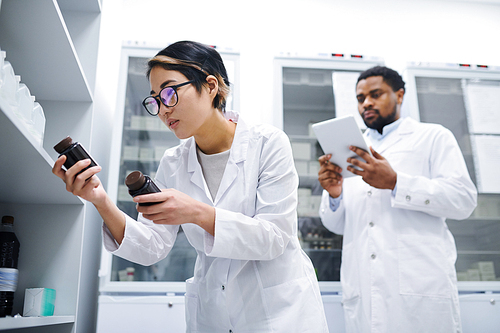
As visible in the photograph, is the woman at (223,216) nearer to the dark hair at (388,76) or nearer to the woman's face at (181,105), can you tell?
the woman's face at (181,105)

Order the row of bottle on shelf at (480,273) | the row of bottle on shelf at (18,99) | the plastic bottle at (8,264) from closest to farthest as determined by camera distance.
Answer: the row of bottle on shelf at (18,99), the plastic bottle at (8,264), the row of bottle on shelf at (480,273)

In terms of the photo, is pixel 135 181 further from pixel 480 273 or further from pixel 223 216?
pixel 480 273

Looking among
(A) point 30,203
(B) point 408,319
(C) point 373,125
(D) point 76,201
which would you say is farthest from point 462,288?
(A) point 30,203

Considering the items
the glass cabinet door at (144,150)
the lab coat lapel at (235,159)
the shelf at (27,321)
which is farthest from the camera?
the glass cabinet door at (144,150)

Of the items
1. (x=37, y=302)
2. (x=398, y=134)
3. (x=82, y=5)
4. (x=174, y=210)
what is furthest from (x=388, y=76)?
(x=37, y=302)

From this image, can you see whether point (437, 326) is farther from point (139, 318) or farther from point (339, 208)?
point (139, 318)

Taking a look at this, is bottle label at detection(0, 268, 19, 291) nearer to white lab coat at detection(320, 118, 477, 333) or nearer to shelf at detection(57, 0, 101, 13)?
shelf at detection(57, 0, 101, 13)

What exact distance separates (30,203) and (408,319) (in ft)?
5.22

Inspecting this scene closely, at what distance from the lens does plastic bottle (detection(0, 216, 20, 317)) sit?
125cm

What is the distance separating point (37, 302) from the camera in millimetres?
1355

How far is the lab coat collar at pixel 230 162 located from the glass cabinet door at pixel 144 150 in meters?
1.09

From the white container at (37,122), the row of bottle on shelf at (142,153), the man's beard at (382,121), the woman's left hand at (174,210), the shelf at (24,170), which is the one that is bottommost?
the woman's left hand at (174,210)

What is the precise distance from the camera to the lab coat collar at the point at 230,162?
137 cm

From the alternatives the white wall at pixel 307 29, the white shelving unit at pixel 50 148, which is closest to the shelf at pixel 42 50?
the white shelving unit at pixel 50 148
